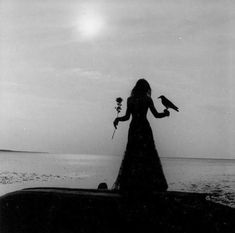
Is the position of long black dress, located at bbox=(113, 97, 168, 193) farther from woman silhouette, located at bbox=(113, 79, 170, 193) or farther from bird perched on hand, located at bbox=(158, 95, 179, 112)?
bird perched on hand, located at bbox=(158, 95, 179, 112)

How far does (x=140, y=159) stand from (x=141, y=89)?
4.95 feet

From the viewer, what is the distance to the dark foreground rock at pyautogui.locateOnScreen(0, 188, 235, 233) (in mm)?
6754

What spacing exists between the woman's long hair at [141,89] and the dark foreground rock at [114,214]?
2.18 meters

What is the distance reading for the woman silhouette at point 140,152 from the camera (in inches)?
295

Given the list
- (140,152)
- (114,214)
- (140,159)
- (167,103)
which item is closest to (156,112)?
(167,103)

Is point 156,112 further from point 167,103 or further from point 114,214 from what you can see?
point 114,214

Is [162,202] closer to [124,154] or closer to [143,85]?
[124,154]

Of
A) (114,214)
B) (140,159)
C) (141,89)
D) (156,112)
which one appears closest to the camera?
(114,214)

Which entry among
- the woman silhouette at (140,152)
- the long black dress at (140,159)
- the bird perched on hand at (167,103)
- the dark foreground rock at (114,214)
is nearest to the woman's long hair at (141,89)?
the woman silhouette at (140,152)

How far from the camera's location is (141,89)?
8102 mm

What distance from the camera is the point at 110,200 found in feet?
22.9

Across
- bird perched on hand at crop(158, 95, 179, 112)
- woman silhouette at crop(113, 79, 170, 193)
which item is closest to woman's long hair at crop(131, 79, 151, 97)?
woman silhouette at crop(113, 79, 170, 193)

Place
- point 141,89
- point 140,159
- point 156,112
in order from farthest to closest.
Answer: point 141,89
point 156,112
point 140,159

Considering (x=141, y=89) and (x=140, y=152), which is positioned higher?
(x=141, y=89)
